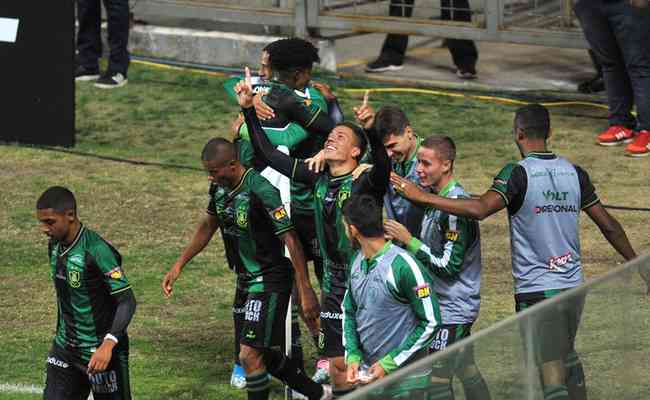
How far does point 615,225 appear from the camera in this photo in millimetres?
8805

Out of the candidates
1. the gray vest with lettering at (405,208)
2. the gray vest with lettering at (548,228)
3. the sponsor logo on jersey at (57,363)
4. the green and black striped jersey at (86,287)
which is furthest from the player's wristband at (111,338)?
the gray vest with lettering at (548,228)

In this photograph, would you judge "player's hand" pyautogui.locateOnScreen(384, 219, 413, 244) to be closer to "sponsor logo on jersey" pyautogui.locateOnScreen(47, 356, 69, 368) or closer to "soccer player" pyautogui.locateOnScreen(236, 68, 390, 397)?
"soccer player" pyautogui.locateOnScreen(236, 68, 390, 397)

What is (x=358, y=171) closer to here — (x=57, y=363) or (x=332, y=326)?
(x=332, y=326)

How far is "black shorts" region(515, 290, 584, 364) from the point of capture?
684 cm

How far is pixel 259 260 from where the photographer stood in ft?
29.9

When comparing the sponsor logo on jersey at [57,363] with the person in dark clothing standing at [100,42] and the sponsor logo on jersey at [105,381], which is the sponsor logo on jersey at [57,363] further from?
the person in dark clothing standing at [100,42]

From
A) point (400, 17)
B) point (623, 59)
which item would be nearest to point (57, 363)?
point (623, 59)

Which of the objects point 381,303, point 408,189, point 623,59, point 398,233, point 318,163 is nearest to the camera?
point 381,303

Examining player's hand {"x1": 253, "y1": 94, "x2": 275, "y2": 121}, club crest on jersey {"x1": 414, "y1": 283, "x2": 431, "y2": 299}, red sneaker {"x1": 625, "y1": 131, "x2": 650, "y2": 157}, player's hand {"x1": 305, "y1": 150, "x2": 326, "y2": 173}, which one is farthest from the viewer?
red sneaker {"x1": 625, "y1": 131, "x2": 650, "y2": 157}

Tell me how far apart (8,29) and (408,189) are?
897cm

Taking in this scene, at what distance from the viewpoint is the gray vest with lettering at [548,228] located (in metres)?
8.48

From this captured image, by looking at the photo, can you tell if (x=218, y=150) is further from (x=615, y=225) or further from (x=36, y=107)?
(x=36, y=107)

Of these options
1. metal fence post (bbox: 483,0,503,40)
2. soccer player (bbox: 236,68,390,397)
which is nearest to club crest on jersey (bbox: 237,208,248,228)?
soccer player (bbox: 236,68,390,397)

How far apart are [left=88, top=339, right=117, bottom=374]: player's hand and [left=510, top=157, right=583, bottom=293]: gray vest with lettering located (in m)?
2.53
